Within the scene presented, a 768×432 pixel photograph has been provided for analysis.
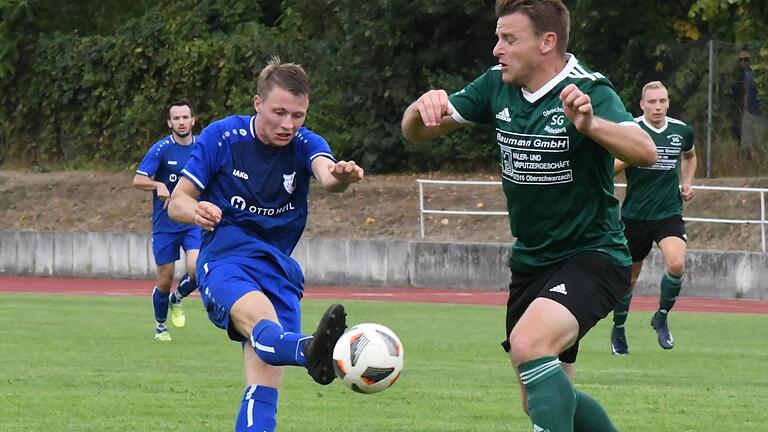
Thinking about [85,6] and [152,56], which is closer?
[152,56]

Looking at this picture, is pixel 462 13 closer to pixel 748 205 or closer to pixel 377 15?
pixel 377 15

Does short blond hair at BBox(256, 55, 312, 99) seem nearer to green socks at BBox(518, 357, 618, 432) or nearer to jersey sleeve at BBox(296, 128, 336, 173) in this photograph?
jersey sleeve at BBox(296, 128, 336, 173)

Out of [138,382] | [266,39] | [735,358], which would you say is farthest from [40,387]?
[266,39]

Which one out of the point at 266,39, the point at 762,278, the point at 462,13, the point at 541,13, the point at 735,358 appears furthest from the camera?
the point at 266,39

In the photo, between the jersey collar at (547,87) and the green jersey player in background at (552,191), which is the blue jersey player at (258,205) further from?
the jersey collar at (547,87)

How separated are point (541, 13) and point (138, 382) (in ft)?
15.9

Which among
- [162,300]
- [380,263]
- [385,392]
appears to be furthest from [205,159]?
[380,263]

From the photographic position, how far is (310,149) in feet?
24.3

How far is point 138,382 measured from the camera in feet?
33.7

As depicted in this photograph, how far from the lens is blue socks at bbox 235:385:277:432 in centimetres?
678

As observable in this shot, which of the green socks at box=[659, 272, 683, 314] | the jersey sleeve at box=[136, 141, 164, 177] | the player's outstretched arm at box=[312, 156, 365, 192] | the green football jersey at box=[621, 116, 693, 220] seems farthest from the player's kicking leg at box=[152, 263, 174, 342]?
the player's outstretched arm at box=[312, 156, 365, 192]

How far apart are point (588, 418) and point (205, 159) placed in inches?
84.2

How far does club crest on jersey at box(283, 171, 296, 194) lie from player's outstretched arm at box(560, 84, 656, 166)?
1710 mm

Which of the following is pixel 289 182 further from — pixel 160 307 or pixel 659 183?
pixel 160 307
